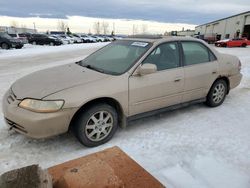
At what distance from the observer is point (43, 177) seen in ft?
5.17

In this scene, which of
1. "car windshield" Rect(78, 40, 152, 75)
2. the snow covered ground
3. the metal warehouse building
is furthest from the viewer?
the metal warehouse building

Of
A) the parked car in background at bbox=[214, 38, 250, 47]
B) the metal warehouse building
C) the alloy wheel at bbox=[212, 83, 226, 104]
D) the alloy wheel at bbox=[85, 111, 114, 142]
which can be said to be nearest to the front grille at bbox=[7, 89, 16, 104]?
the alloy wheel at bbox=[85, 111, 114, 142]

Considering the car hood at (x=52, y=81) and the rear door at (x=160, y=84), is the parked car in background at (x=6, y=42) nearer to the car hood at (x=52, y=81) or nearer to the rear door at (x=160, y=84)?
the car hood at (x=52, y=81)

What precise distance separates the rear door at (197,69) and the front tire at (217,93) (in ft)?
0.60

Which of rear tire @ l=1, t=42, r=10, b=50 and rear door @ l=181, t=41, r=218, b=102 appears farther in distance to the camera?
rear tire @ l=1, t=42, r=10, b=50

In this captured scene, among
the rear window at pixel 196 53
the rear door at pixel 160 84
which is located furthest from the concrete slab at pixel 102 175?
the rear window at pixel 196 53

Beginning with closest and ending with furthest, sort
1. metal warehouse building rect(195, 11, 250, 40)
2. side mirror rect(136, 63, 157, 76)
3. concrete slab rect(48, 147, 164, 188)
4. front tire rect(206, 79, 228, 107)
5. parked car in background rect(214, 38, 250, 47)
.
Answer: concrete slab rect(48, 147, 164, 188), side mirror rect(136, 63, 157, 76), front tire rect(206, 79, 228, 107), parked car in background rect(214, 38, 250, 47), metal warehouse building rect(195, 11, 250, 40)

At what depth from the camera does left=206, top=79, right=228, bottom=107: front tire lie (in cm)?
484

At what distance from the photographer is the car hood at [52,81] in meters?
3.14

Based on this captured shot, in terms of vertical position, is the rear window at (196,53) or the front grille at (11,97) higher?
the rear window at (196,53)

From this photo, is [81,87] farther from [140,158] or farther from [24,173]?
[24,173]

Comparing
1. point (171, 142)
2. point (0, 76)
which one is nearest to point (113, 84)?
point (171, 142)

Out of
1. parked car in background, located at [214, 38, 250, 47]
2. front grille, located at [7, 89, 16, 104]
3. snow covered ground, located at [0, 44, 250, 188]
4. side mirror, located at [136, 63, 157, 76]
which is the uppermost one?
side mirror, located at [136, 63, 157, 76]

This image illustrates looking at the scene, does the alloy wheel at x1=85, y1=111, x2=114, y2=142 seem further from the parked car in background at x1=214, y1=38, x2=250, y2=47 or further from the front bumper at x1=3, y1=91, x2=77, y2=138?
the parked car in background at x1=214, y1=38, x2=250, y2=47
